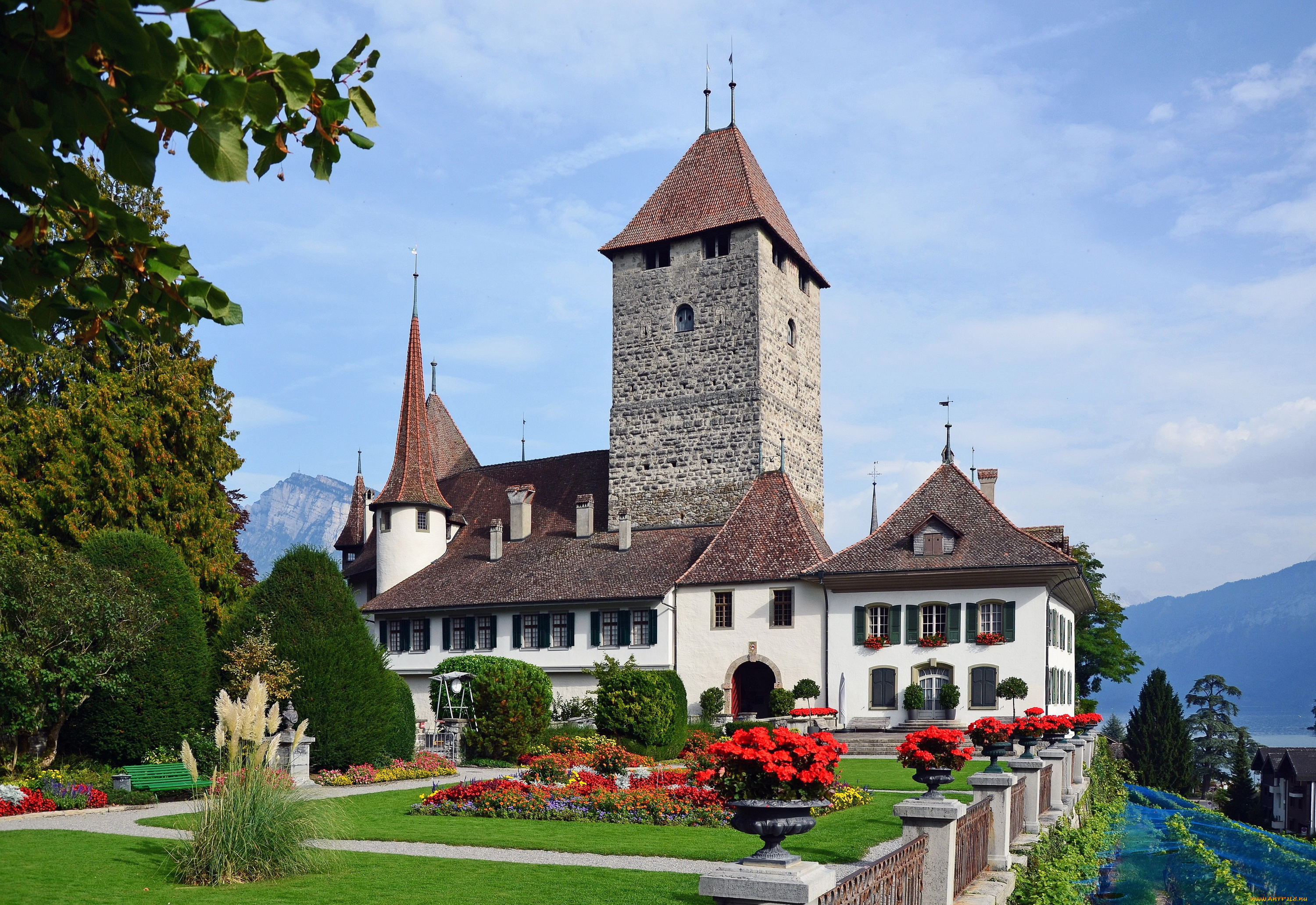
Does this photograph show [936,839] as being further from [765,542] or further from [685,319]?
[685,319]

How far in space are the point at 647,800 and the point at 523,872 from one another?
505 cm

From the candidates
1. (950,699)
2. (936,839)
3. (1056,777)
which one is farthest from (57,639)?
(950,699)

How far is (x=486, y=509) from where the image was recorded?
1849 inches

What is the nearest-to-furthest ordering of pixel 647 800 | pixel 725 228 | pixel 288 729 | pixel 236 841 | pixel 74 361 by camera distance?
1. pixel 236 841
2. pixel 647 800
3. pixel 288 729
4. pixel 74 361
5. pixel 725 228

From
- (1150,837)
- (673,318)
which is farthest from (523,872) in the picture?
(673,318)

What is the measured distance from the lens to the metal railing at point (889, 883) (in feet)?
21.5

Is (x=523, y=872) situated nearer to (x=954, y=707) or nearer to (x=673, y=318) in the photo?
(x=954, y=707)

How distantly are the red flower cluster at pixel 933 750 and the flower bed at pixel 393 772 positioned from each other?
1301 cm

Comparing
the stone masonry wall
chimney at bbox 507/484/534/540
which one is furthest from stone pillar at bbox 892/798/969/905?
chimney at bbox 507/484/534/540

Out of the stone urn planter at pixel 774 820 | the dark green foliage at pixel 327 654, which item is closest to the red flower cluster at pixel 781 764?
the stone urn planter at pixel 774 820

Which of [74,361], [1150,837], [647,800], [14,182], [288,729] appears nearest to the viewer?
[14,182]

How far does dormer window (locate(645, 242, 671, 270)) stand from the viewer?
44.7 metres

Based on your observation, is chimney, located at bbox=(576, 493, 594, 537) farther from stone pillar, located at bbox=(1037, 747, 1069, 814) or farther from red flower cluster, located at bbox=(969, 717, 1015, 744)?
stone pillar, located at bbox=(1037, 747, 1069, 814)

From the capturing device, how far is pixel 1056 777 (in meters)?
17.0
